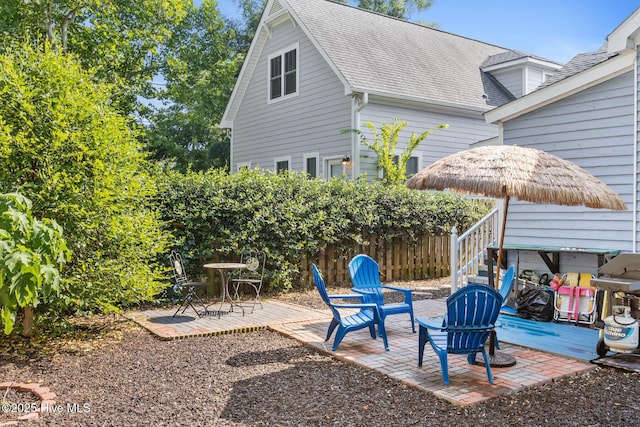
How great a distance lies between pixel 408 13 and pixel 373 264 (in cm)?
2790

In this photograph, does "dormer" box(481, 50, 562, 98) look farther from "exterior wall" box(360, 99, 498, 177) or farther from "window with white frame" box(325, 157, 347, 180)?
"window with white frame" box(325, 157, 347, 180)

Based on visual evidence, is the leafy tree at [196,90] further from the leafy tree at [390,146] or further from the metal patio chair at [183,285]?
the metal patio chair at [183,285]

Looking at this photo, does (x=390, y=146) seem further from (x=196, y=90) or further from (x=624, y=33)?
(x=196, y=90)

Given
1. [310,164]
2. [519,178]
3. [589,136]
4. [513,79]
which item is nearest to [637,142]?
[589,136]

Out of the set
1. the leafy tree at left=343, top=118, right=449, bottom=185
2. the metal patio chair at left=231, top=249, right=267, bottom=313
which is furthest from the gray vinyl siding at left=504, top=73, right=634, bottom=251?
the metal patio chair at left=231, top=249, right=267, bottom=313

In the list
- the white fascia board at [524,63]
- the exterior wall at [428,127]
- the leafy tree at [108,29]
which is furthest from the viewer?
the white fascia board at [524,63]

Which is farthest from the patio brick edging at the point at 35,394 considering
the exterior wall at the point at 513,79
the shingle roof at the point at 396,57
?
the exterior wall at the point at 513,79

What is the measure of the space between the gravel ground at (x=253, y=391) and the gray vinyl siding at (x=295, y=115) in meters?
8.41

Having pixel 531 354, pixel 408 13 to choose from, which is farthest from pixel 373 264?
pixel 408 13

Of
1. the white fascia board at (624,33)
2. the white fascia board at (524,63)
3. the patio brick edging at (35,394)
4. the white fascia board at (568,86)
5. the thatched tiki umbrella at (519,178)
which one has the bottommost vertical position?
the patio brick edging at (35,394)

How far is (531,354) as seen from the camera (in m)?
5.57

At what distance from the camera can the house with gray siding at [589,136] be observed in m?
7.20

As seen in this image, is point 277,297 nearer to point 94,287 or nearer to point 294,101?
point 94,287

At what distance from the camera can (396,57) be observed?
14422mm
